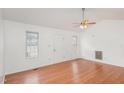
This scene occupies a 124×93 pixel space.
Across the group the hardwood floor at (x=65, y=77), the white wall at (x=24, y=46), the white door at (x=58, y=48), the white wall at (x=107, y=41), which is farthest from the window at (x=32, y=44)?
the white wall at (x=107, y=41)

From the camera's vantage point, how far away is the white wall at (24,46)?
13.8 feet

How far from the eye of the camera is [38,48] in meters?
5.35

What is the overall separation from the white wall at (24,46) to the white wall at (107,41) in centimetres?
150

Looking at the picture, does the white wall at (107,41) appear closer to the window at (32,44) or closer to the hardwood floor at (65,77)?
the hardwood floor at (65,77)

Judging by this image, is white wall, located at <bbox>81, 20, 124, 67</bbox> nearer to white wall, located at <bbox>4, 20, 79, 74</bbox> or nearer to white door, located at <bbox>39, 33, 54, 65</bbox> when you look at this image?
white wall, located at <bbox>4, 20, 79, 74</bbox>

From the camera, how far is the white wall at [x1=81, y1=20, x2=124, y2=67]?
5711mm

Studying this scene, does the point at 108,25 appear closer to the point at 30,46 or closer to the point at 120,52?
the point at 120,52

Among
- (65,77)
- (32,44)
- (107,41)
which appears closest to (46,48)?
(32,44)

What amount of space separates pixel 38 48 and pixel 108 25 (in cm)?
428

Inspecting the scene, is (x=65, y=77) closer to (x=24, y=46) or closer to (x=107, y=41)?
(x=24, y=46)

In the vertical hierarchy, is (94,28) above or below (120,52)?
above

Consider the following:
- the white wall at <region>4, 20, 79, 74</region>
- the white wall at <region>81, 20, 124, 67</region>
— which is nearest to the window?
the white wall at <region>4, 20, 79, 74</region>
